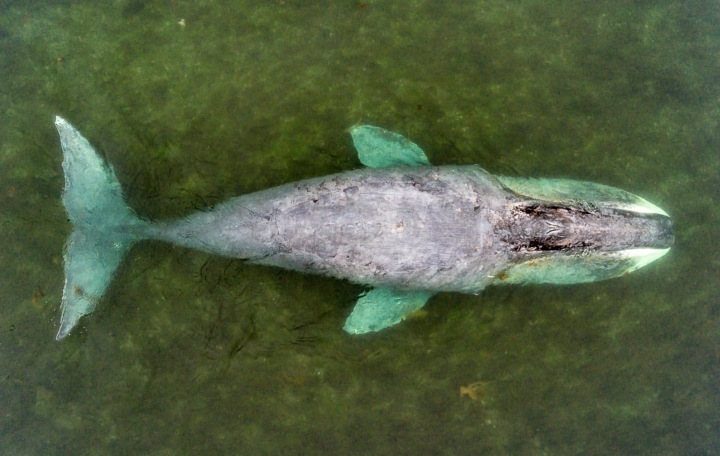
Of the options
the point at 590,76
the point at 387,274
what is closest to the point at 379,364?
the point at 387,274

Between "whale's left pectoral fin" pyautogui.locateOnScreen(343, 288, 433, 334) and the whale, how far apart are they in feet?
0.04

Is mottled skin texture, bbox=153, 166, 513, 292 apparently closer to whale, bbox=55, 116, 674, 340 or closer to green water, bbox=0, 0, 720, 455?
whale, bbox=55, 116, 674, 340

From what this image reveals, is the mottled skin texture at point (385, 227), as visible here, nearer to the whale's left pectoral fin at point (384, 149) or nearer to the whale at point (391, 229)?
the whale at point (391, 229)

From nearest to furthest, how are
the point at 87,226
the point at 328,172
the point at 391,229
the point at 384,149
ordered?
the point at 391,229, the point at 87,226, the point at 384,149, the point at 328,172

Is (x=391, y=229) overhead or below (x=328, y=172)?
overhead

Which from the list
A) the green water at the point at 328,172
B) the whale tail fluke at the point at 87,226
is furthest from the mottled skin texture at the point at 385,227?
the whale tail fluke at the point at 87,226

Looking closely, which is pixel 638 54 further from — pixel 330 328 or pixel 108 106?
pixel 108 106

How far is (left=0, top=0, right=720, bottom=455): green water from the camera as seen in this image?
23.3 ft

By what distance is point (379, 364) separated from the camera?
23.3 ft

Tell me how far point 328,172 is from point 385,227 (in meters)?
1.56

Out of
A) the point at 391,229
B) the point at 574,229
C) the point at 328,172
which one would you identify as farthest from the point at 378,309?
the point at 574,229

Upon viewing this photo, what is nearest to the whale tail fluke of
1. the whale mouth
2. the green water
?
the green water

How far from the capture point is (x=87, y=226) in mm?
6770

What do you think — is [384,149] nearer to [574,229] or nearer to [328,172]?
[328,172]
